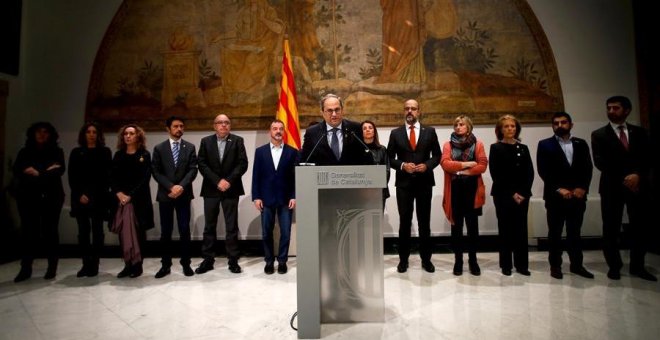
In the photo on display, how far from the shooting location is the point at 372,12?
224 inches

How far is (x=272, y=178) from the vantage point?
411 centimetres

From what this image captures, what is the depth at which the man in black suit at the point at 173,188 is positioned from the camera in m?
3.92

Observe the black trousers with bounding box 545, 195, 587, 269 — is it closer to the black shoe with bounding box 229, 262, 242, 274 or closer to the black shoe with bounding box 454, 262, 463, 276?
the black shoe with bounding box 454, 262, 463, 276

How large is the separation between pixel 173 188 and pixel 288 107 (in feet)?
6.72

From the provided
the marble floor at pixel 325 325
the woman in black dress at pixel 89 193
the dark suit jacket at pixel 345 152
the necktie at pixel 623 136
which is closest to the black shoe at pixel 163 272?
the marble floor at pixel 325 325

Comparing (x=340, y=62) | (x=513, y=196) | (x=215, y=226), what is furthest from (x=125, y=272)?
(x=513, y=196)

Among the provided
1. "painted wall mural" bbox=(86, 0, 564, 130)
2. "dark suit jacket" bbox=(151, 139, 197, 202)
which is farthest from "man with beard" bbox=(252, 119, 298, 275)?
"painted wall mural" bbox=(86, 0, 564, 130)

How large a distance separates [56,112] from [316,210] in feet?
20.1

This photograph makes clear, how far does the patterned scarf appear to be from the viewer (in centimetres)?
383

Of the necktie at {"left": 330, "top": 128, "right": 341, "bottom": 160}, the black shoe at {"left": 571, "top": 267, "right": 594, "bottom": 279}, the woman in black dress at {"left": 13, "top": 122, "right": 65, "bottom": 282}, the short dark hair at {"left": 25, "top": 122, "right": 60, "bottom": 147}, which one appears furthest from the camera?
the short dark hair at {"left": 25, "top": 122, "right": 60, "bottom": 147}

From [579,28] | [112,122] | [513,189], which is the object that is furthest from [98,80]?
[579,28]

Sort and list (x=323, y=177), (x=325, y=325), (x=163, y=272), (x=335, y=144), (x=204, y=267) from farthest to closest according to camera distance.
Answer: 1. (x=204, y=267)
2. (x=163, y=272)
3. (x=335, y=144)
4. (x=325, y=325)
5. (x=323, y=177)

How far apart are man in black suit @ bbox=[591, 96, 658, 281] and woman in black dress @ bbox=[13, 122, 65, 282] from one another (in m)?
6.21

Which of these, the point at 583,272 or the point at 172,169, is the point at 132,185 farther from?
the point at 583,272
